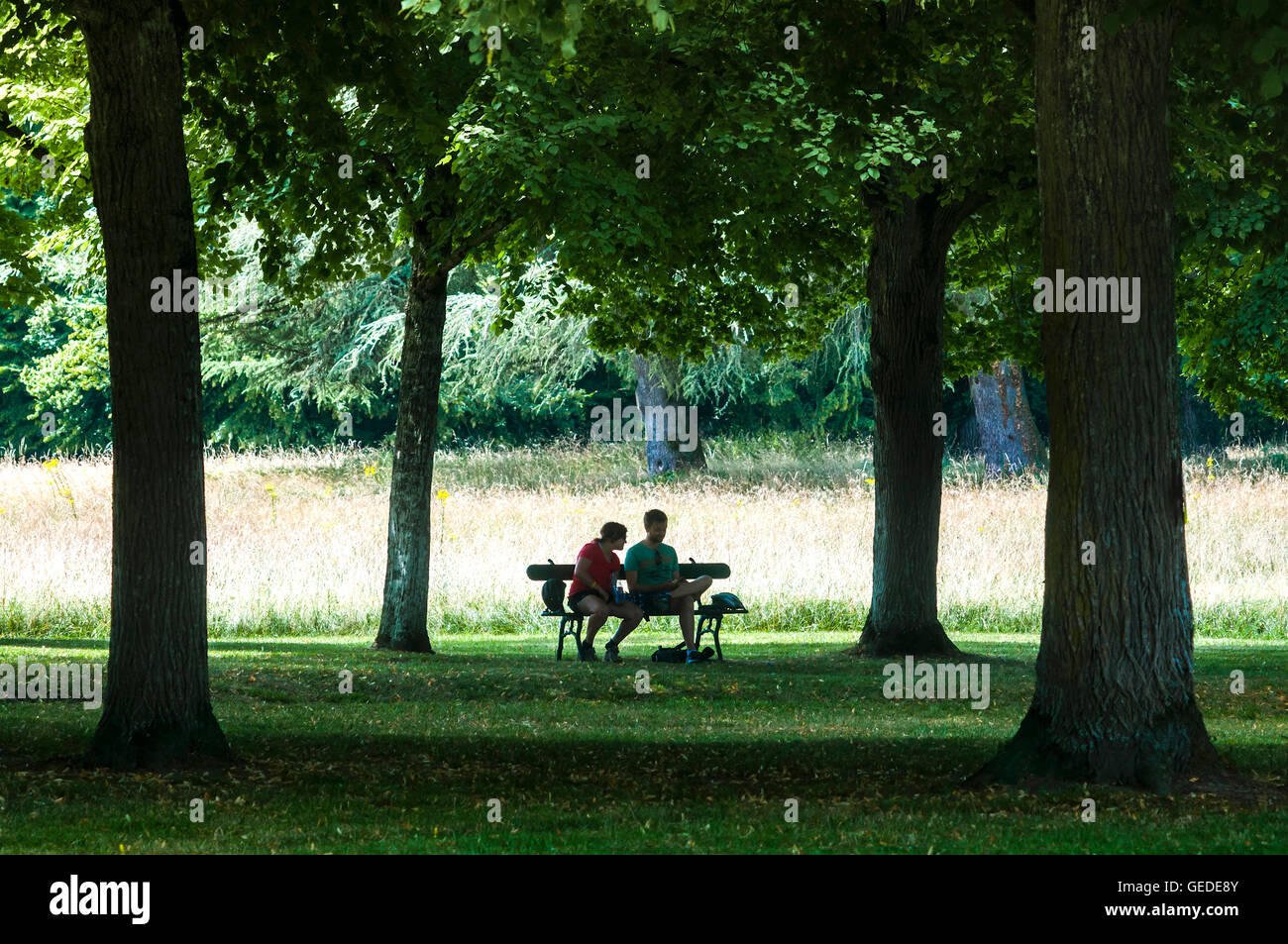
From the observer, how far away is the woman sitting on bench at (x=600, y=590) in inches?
656

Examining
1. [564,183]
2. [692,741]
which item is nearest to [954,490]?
[564,183]

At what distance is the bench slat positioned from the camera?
56.7 ft

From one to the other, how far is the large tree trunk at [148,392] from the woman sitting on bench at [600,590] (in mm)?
7360

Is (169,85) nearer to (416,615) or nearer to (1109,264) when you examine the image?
(1109,264)

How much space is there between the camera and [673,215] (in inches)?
624

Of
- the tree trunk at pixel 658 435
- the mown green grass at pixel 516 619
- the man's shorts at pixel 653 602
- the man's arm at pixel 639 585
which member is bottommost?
the mown green grass at pixel 516 619

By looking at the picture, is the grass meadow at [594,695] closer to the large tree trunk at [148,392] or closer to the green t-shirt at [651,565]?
the large tree trunk at [148,392]

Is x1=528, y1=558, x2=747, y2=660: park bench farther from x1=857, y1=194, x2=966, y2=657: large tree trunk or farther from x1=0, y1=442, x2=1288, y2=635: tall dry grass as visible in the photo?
x1=0, y1=442, x2=1288, y2=635: tall dry grass

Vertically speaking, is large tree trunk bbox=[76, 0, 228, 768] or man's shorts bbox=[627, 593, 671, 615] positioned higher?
large tree trunk bbox=[76, 0, 228, 768]

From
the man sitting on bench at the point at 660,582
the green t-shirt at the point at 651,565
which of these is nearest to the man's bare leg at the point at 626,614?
the man sitting on bench at the point at 660,582

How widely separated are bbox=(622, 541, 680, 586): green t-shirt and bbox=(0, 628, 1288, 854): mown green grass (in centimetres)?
121

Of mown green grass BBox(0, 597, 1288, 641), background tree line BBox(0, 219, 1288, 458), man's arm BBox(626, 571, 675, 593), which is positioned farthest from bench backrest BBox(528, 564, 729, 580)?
background tree line BBox(0, 219, 1288, 458)

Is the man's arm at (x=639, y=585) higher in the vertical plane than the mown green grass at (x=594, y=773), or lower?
higher

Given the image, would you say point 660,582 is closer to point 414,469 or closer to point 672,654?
point 672,654
